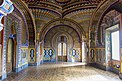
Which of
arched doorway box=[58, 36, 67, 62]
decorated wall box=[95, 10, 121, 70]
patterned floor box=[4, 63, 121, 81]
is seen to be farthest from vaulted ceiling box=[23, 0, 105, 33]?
patterned floor box=[4, 63, 121, 81]

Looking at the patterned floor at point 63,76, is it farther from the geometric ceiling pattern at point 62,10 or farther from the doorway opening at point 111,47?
the geometric ceiling pattern at point 62,10

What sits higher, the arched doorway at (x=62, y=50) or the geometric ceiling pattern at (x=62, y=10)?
the geometric ceiling pattern at (x=62, y=10)

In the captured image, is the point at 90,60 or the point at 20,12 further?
the point at 90,60

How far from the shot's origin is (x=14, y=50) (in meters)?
7.65

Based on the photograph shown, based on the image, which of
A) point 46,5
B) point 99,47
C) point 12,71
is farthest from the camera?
point 99,47

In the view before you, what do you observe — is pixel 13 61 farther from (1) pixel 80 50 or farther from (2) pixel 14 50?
(1) pixel 80 50

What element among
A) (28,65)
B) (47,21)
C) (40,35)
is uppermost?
(47,21)

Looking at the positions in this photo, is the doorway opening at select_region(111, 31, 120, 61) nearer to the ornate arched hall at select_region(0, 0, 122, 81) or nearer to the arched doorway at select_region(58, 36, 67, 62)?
the ornate arched hall at select_region(0, 0, 122, 81)

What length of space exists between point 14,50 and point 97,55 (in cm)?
545

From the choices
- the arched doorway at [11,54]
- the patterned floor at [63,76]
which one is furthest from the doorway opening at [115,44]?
the arched doorway at [11,54]

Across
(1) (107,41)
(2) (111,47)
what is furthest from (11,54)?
(2) (111,47)

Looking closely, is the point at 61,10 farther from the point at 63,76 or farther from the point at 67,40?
the point at 63,76

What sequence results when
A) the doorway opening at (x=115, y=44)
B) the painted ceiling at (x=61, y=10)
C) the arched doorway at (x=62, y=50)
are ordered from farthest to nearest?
the arched doorway at (x=62, y=50)
the painted ceiling at (x=61, y=10)
the doorway opening at (x=115, y=44)

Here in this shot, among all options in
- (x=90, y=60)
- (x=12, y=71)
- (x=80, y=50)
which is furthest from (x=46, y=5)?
(x=80, y=50)
